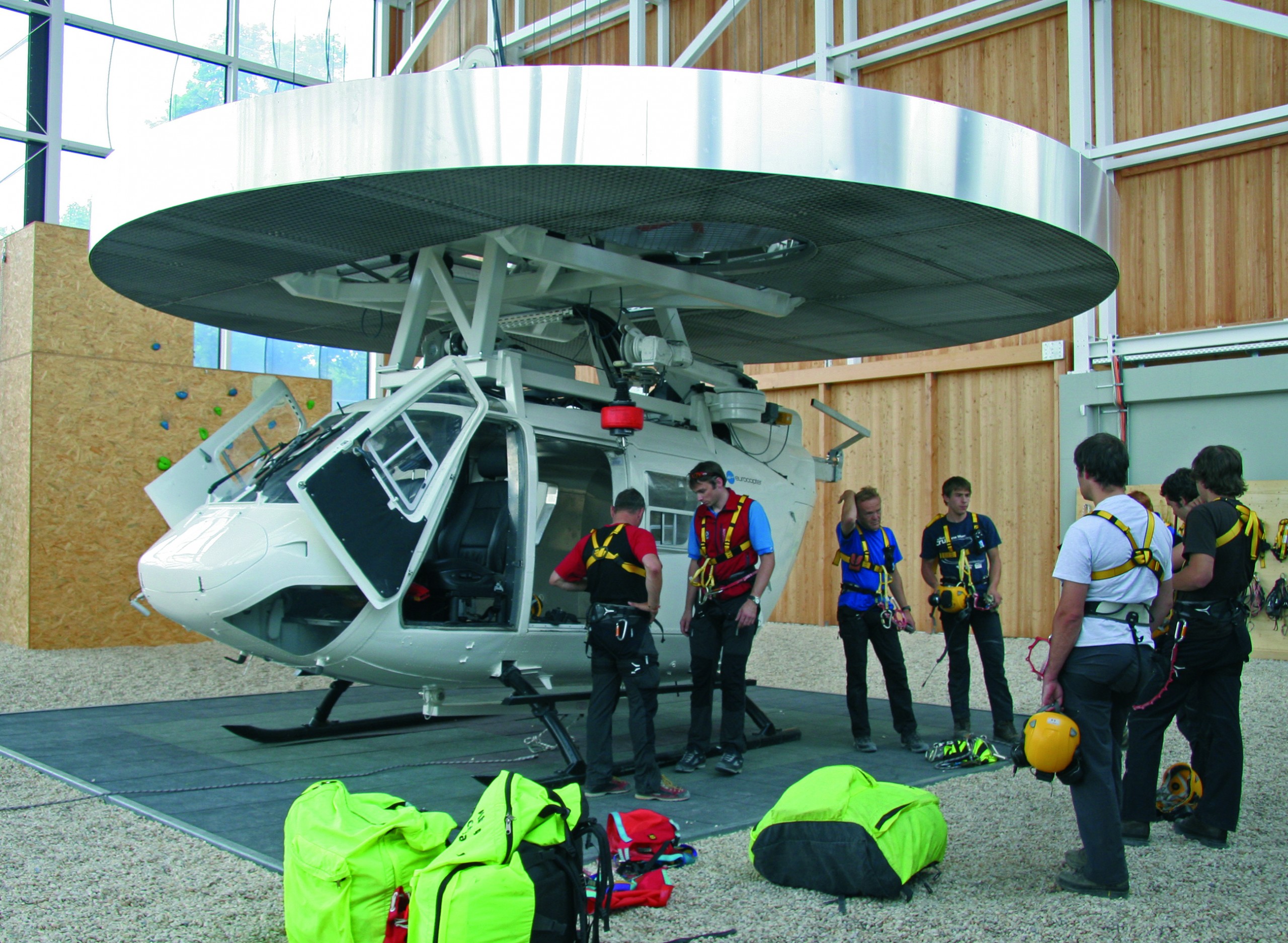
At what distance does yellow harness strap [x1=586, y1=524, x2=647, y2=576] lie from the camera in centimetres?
581

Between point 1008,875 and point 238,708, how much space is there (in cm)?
646

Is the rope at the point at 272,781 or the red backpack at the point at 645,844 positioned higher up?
the red backpack at the point at 645,844

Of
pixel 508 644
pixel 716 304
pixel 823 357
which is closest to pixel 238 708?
pixel 508 644

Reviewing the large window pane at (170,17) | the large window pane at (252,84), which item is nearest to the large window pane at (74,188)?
the large window pane at (170,17)

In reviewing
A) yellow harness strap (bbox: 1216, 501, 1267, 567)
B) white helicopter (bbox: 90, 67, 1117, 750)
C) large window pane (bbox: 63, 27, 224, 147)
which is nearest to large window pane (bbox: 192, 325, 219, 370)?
large window pane (bbox: 63, 27, 224, 147)

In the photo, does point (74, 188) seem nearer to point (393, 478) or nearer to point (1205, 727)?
point (393, 478)

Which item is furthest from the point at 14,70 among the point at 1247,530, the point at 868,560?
the point at 1247,530

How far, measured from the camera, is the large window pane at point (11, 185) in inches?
700

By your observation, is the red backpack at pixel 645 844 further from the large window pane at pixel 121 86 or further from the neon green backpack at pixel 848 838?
the large window pane at pixel 121 86

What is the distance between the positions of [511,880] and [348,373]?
19.6 m

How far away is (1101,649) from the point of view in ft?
13.3

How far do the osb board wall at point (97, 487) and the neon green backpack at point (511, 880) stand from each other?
34.4 ft

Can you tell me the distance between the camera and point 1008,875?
14.3ft

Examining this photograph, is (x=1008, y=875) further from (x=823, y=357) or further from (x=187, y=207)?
(x=823, y=357)
